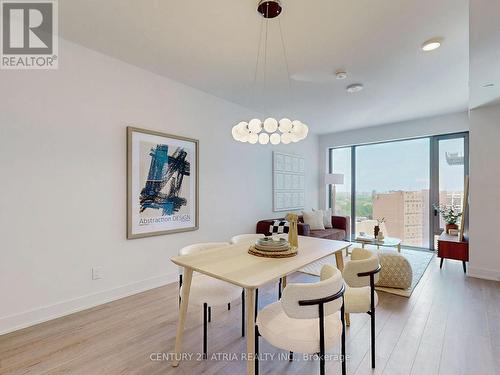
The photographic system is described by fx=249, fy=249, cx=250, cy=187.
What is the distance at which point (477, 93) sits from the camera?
303 cm

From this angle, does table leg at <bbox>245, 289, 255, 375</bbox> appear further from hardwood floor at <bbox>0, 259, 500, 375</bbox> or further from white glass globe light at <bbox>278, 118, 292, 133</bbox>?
white glass globe light at <bbox>278, 118, 292, 133</bbox>

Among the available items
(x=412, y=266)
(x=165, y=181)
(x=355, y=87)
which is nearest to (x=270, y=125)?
(x=165, y=181)

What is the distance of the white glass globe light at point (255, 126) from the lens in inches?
86.0

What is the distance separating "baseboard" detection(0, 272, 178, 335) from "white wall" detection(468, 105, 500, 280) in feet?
14.3

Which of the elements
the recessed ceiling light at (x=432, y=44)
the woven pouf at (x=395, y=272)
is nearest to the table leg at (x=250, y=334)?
the woven pouf at (x=395, y=272)

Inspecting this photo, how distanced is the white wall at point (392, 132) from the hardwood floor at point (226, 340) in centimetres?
323

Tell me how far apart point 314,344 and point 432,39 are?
2810mm

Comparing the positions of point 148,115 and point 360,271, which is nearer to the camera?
point 360,271

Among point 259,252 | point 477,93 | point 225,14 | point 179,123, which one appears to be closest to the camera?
point 259,252

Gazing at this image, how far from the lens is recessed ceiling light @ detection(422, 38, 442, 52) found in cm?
236

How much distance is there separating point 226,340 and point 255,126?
6.01 ft

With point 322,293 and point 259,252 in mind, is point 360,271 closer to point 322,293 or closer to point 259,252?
point 322,293

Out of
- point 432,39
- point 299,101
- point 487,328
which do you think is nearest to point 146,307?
point 487,328

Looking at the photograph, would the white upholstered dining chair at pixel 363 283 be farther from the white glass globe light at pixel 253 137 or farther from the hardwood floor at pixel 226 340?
the white glass globe light at pixel 253 137
